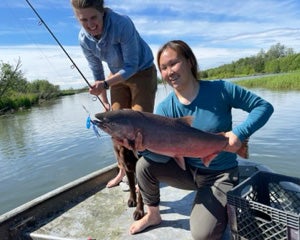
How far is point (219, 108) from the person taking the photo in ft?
9.78

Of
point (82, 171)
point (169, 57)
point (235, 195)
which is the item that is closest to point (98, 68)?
point (169, 57)

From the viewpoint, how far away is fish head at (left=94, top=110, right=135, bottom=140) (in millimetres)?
2771

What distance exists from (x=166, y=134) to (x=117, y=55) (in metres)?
1.45

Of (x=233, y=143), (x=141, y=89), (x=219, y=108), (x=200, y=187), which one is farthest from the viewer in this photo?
(x=141, y=89)

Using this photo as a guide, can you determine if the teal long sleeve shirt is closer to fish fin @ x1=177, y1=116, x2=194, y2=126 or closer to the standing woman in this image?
fish fin @ x1=177, y1=116, x2=194, y2=126

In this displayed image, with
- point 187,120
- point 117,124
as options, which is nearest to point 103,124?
point 117,124

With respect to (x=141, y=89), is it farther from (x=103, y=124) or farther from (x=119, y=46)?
(x=103, y=124)

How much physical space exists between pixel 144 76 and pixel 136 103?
331 mm

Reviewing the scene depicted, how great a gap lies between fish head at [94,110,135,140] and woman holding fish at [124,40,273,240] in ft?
0.36

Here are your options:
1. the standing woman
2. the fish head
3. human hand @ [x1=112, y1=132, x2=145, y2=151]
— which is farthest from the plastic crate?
the standing woman

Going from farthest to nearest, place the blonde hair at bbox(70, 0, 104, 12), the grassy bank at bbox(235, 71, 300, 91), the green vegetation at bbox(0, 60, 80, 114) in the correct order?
the green vegetation at bbox(0, 60, 80, 114), the grassy bank at bbox(235, 71, 300, 91), the blonde hair at bbox(70, 0, 104, 12)

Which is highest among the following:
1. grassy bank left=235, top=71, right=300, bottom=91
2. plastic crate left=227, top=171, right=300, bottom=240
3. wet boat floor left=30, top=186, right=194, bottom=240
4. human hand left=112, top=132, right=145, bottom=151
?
human hand left=112, top=132, right=145, bottom=151

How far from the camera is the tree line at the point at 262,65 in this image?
268 feet

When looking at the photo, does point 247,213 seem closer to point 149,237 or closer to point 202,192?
point 202,192
